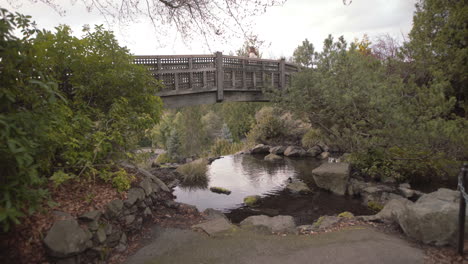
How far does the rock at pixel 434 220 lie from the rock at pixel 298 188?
5.31 metres

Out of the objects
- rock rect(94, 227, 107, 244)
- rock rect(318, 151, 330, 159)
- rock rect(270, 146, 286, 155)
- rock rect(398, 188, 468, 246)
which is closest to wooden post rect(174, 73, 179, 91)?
rock rect(94, 227, 107, 244)

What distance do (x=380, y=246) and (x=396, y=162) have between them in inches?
223

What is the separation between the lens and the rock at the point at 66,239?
376cm

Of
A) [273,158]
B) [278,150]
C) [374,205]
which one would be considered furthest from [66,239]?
[278,150]

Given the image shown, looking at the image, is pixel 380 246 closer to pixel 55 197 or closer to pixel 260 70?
pixel 55 197

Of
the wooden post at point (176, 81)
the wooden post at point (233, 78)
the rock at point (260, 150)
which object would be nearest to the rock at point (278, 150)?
the rock at point (260, 150)

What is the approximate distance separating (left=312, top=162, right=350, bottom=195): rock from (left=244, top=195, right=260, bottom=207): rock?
2.50 meters

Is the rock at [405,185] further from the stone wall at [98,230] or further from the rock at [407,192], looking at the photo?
the stone wall at [98,230]

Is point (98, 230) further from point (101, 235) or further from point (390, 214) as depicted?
point (390, 214)

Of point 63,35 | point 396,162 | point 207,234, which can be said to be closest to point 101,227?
point 207,234

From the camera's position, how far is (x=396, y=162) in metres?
9.26

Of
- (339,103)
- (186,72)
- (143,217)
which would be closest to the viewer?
(143,217)

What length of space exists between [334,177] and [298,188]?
4.37 ft

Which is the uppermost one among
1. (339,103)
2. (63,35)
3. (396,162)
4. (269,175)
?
(63,35)
